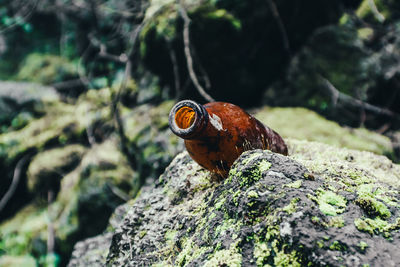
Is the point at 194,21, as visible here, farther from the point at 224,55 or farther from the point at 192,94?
the point at 192,94

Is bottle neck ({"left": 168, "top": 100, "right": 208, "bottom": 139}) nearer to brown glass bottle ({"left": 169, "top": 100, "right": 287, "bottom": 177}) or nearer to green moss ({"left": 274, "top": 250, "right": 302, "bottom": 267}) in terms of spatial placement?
brown glass bottle ({"left": 169, "top": 100, "right": 287, "bottom": 177})

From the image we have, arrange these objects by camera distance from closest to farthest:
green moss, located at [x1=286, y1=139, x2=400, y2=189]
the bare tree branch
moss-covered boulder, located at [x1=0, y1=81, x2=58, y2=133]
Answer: green moss, located at [x1=286, y1=139, x2=400, y2=189], the bare tree branch, moss-covered boulder, located at [x1=0, y1=81, x2=58, y2=133]

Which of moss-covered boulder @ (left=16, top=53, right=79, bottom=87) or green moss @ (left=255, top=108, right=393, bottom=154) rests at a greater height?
moss-covered boulder @ (left=16, top=53, right=79, bottom=87)

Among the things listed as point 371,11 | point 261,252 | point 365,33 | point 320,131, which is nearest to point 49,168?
point 320,131

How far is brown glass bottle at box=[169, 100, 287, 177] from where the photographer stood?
144cm

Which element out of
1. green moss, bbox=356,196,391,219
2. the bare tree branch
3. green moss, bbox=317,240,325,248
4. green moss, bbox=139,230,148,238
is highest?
the bare tree branch

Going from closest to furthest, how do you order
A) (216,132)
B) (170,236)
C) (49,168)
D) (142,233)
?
(216,132), (170,236), (142,233), (49,168)

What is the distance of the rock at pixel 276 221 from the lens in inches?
40.7

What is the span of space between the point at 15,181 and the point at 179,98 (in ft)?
10.6

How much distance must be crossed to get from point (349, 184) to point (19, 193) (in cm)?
531

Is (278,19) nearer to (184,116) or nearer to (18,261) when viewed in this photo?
(184,116)

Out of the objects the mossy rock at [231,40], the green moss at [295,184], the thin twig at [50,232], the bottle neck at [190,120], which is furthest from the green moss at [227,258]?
the thin twig at [50,232]

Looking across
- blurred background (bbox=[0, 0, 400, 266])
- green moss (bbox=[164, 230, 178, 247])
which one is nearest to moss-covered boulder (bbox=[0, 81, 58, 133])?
blurred background (bbox=[0, 0, 400, 266])

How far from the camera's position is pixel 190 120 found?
155 cm
